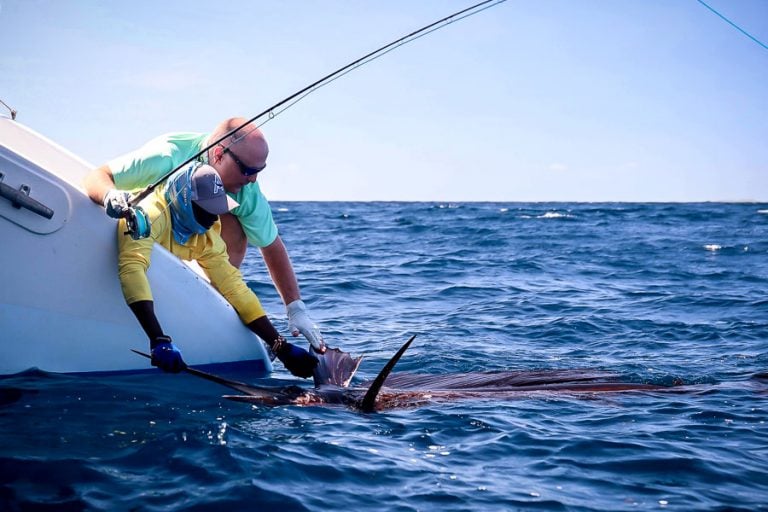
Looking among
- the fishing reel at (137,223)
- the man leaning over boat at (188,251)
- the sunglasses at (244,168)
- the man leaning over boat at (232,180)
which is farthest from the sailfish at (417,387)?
the sunglasses at (244,168)

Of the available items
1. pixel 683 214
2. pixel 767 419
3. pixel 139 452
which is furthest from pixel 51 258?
pixel 683 214

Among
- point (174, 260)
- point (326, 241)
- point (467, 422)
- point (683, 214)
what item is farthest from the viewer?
point (683, 214)

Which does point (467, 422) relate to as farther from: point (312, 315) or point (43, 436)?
point (312, 315)

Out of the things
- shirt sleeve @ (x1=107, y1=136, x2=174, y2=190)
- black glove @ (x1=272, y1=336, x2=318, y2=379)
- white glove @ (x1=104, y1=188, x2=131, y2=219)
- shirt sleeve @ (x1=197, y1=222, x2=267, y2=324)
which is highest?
shirt sleeve @ (x1=107, y1=136, x2=174, y2=190)

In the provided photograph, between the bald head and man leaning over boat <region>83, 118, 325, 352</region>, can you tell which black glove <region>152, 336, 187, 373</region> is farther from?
the bald head

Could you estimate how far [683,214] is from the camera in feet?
86.8

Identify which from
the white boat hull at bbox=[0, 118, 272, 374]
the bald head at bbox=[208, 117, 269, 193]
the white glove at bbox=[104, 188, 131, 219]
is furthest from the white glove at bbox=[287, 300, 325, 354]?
the white glove at bbox=[104, 188, 131, 219]

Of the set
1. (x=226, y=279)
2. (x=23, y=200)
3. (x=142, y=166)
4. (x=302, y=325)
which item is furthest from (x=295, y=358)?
(x=23, y=200)

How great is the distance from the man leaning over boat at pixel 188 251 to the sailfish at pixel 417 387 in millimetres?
202

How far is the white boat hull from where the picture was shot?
3.67m

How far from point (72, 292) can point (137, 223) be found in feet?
1.73

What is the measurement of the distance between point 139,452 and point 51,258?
124cm

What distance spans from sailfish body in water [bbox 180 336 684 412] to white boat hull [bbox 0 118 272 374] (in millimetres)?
665

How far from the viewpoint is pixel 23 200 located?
359 centimetres
